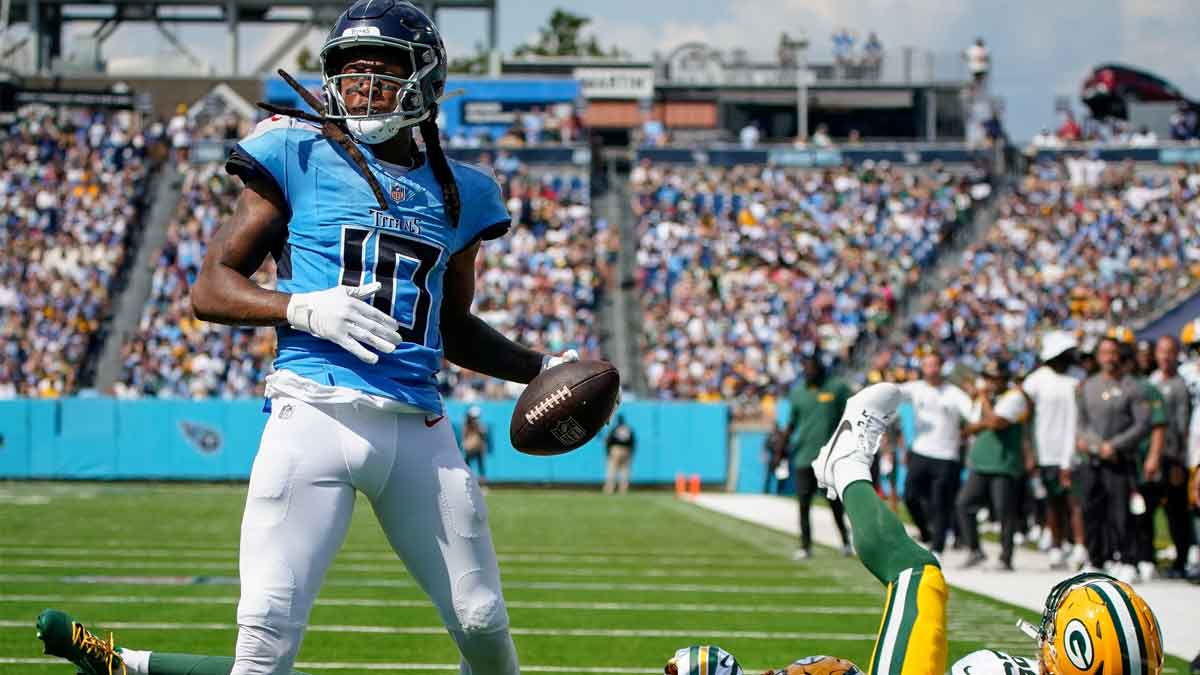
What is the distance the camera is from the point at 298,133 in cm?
393

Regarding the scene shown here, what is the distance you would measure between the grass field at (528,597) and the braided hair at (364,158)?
283 centimetres

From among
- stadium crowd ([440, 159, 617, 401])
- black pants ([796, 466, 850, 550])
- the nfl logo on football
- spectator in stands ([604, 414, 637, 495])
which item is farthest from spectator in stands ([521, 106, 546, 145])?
the nfl logo on football

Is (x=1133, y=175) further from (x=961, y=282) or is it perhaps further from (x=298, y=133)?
(x=298, y=133)

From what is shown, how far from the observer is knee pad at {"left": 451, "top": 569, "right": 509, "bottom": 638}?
3844mm

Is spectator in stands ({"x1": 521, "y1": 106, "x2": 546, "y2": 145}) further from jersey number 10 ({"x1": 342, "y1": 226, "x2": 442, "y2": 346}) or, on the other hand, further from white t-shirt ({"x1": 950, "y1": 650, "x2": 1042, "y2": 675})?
white t-shirt ({"x1": 950, "y1": 650, "x2": 1042, "y2": 675})

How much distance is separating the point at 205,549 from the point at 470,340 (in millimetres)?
7553

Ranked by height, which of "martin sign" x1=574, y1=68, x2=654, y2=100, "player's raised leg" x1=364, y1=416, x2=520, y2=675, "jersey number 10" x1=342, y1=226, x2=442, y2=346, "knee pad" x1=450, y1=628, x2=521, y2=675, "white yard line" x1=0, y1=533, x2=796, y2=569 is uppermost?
"martin sign" x1=574, y1=68, x2=654, y2=100

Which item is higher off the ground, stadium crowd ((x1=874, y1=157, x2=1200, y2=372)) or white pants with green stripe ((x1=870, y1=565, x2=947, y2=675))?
stadium crowd ((x1=874, y1=157, x2=1200, y2=372))

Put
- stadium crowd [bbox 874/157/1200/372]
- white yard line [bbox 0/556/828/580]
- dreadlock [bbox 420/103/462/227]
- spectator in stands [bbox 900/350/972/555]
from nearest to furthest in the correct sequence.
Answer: dreadlock [bbox 420/103/462/227], white yard line [bbox 0/556/828/580], spectator in stands [bbox 900/350/972/555], stadium crowd [bbox 874/157/1200/372]

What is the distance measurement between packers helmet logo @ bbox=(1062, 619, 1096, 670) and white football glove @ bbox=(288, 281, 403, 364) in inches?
64.7

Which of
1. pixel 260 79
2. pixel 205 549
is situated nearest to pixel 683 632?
pixel 205 549

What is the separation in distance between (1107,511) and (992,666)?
24.1 feet

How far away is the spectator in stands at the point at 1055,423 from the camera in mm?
11500

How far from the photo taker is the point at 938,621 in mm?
3480
